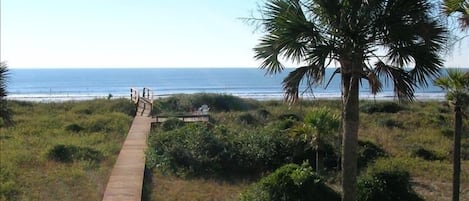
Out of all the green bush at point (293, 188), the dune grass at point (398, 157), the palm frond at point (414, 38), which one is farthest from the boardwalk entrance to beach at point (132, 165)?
the palm frond at point (414, 38)

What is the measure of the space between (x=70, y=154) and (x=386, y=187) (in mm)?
12117

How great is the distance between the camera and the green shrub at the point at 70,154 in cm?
1956

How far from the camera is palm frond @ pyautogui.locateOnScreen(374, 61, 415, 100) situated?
28.8 feet

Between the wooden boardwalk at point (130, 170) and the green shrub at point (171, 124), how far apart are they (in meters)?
0.81

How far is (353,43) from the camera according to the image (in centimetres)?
858

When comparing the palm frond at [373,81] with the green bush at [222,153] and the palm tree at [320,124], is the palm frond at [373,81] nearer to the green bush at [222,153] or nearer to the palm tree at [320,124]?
the palm tree at [320,124]

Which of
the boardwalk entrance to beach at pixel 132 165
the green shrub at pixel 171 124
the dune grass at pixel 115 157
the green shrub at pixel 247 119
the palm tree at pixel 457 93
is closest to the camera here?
the palm tree at pixel 457 93

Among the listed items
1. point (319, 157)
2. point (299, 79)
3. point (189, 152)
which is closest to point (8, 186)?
point (189, 152)

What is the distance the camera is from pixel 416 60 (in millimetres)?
8797

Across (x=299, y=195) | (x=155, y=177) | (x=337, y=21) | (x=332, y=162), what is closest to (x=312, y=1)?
(x=337, y=21)

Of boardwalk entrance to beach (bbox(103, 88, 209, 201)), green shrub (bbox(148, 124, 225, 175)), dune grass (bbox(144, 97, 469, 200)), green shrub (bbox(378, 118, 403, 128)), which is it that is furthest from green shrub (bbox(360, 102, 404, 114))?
green shrub (bbox(148, 124, 225, 175))

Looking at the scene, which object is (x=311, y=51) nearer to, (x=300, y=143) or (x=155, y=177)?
(x=155, y=177)

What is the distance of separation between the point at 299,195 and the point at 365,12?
17.5 ft

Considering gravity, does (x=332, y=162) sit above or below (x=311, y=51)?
below
